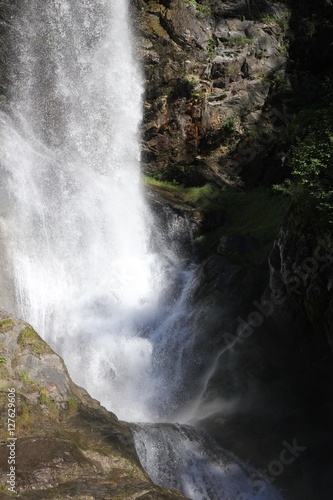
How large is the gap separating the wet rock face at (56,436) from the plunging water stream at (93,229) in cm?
129

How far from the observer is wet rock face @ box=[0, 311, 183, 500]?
285 inches

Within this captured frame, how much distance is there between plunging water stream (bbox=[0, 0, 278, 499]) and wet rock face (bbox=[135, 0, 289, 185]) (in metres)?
1.13

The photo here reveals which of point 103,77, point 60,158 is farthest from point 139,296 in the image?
point 103,77

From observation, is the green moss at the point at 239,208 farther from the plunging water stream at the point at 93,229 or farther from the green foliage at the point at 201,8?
the green foliage at the point at 201,8

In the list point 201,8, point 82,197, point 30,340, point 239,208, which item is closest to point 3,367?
point 30,340

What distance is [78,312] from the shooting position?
1495 cm

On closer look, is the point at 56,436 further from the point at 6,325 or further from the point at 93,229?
the point at 93,229

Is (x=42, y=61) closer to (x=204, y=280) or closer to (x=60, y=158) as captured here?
(x=60, y=158)

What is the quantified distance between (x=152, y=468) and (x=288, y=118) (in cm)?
1691

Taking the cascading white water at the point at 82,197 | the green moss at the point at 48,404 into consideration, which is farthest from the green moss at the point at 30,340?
the cascading white water at the point at 82,197

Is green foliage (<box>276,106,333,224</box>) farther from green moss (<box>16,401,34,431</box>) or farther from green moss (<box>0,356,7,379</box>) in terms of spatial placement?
green moss (<box>0,356,7,379</box>)

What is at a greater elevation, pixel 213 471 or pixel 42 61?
pixel 42 61

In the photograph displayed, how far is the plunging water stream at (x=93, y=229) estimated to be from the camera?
1345 centimetres

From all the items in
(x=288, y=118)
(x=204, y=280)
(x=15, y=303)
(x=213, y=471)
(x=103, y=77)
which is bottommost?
(x=213, y=471)
